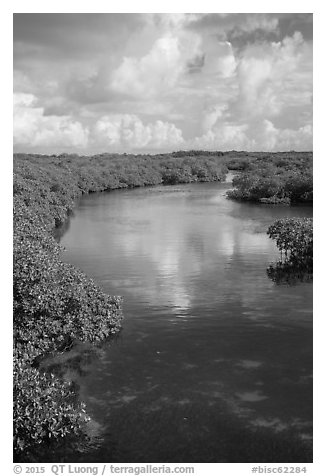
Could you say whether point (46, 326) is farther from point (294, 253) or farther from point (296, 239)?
point (296, 239)

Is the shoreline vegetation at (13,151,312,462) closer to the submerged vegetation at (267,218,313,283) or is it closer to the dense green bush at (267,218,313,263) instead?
the submerged vegetation at (267,218,313,283)

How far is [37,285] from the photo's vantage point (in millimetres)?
24812

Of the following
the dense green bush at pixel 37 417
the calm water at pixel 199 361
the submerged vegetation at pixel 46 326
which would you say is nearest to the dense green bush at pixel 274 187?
the calm water at pixel 199 361

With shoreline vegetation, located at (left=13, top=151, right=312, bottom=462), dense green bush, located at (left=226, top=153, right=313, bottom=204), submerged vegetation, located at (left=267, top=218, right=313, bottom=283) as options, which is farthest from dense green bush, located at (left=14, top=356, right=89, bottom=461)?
dense green bush, located at (left=226, top=153, right=313, bottom=204)

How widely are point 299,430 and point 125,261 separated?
85.9ft

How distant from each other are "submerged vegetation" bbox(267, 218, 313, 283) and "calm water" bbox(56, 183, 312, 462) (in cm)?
133

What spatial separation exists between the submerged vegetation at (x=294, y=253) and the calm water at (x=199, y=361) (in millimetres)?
1332

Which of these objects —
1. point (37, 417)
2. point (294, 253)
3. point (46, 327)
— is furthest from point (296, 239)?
point (37, 417)

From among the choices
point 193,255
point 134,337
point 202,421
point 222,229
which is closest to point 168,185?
point 222,229

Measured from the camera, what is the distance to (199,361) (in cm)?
2439

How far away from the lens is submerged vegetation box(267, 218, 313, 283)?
38875 millimetres

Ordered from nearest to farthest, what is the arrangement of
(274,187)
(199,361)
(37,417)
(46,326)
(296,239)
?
1. (37,417)
2. (199,361)
3. (46,326)
4. (296,239)
5. (274,187)

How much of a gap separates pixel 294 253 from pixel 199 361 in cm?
2027
